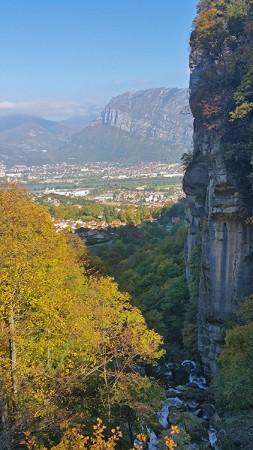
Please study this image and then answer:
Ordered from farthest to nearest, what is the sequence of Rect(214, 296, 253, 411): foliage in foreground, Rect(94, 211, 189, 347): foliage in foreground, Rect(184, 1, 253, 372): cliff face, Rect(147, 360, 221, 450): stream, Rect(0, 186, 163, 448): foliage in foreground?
Rect(94, 211, 189, 347): foliage in foreground < Rect(184, 1, 253, 372): cliff face < Rect(147, 360, 221, 450): stream < Rect(214, 296, 253, 411): foliage in foreground < Rect(0, 186, 163, 448): foliage in foreground

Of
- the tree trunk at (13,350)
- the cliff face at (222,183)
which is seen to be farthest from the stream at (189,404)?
the tree trunk at (13,350)

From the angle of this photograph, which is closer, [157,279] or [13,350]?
[13,350]

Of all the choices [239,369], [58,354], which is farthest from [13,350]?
[239,369]

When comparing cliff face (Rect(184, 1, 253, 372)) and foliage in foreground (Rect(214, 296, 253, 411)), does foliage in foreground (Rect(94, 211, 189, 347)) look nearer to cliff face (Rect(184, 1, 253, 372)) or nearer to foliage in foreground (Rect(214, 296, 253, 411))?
cliff face (Rect(184, 1, 253, 372))

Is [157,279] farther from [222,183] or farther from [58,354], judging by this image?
[58,354]

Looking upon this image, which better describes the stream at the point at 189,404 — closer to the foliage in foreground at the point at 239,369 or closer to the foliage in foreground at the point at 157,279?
the foliage in foreground at the point at 239,369

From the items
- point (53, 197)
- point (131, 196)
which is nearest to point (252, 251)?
point (53, 197)

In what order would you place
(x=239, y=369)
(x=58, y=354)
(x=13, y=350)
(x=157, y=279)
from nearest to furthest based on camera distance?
(x=13, y=350) → (x=58, y=354) → (x=239, y=369) → (x=157, y=279)

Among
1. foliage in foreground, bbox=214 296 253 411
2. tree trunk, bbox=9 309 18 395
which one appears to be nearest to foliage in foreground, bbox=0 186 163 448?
tree trunk, bbox=9 309 18 395
